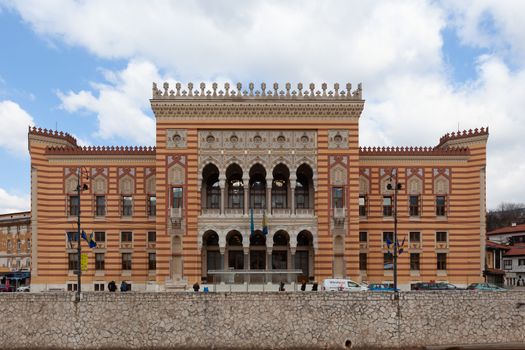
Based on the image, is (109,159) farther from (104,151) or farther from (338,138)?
(338,138)

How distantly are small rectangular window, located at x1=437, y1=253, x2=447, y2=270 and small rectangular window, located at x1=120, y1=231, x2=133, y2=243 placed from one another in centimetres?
2858

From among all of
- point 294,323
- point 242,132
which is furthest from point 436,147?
point 294,323

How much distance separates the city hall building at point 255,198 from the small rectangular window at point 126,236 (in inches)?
3.8

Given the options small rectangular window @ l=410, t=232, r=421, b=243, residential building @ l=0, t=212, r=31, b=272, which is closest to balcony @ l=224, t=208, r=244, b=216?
small rectangular window @ l=410, t=232, r=421, b=243

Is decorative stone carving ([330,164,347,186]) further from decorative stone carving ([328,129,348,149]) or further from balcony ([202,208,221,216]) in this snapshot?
balcony ([202,208,221,216])

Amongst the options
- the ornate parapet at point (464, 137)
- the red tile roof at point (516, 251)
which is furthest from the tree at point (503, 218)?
the ornate parapet at point (464, 137)

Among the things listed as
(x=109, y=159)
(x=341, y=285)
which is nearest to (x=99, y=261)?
(x=109, y=159)

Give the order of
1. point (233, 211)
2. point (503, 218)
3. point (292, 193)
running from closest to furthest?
point (292, 193), point (233, 211), point (503, 218)

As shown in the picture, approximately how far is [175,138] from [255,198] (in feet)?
30.7

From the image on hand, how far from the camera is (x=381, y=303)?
112 feet

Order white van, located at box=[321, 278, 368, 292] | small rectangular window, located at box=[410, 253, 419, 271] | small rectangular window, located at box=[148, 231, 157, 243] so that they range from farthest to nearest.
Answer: small rectangular window, located at box=[148, 231, 157, 243] < small rectangular window, located at box=[410, 253, 419, 271] < white van, located at box=[321, 278, 368, 292]

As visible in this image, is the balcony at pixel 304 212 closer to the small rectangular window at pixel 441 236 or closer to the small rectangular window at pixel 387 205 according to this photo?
the small rectangular window at pixel 387 205

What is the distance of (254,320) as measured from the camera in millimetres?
33750

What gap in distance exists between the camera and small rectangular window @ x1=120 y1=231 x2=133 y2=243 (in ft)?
170
